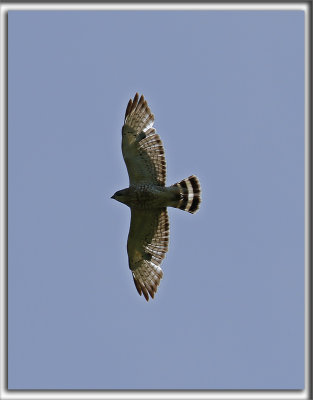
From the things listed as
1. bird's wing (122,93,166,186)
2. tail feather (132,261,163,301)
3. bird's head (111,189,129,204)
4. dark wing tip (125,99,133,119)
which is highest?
dark wing tip (125,99,133,119)

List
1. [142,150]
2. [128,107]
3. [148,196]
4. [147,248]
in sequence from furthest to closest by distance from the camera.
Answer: [147,248], [128,107], [142,150], [148,196]

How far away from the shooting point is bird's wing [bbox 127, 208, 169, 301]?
13.1m

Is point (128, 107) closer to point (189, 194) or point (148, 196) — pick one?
point (148, 196)

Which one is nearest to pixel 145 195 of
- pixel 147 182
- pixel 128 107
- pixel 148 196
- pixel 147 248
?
pixel 148 196

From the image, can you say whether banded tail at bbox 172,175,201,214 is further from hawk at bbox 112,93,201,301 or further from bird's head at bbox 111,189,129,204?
bird's head at bbox 111,189,129,204

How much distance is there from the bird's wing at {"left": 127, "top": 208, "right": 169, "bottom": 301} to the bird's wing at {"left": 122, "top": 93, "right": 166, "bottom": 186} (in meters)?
0.72

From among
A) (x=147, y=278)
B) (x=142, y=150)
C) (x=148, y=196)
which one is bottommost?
(x=147, y=278)

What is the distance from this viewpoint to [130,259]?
13.5 metres

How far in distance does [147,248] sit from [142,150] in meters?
1.99

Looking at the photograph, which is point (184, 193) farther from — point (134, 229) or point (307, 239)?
point (307, 239)

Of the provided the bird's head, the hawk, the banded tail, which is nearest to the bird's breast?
the hawk

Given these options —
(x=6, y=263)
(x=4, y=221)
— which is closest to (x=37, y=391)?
(x=6, y=263)

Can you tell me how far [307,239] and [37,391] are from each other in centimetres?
527

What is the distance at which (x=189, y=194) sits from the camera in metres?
12.8
